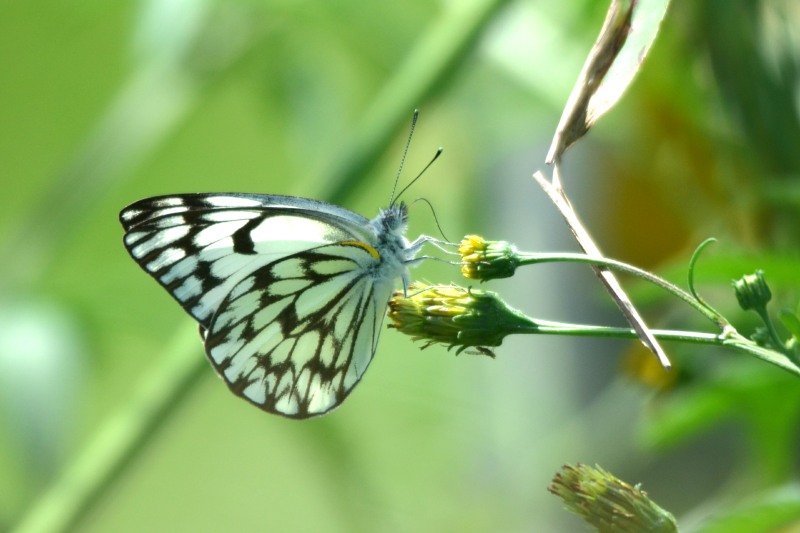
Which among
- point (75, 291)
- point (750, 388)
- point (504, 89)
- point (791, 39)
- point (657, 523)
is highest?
point (504, 89)

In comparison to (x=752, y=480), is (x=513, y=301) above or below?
above

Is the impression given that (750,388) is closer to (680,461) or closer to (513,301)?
(680,461)

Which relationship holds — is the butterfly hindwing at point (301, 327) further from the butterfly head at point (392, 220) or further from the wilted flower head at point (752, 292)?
the wilted flower head at point (752, 292)

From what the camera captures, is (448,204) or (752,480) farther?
(448,204)

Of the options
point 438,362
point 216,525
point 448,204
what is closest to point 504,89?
point 448,204

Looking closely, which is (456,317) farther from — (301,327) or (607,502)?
(301,327)

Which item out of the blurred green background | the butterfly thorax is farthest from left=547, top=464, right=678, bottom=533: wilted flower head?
the butterfly thorax

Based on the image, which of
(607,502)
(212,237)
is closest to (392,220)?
(212,237)
